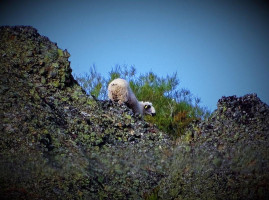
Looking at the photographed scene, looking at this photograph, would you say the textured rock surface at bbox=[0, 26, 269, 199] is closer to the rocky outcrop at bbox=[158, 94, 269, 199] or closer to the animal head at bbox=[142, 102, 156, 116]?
the rocky outcrop at bbox=[158, 94, 269, 199]

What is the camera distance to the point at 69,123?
12.3 ft

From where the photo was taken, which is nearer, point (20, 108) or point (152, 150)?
point (20, 108)

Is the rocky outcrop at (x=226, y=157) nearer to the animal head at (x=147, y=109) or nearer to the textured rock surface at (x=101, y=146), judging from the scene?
the textured rock surface at (x=101, y=146)

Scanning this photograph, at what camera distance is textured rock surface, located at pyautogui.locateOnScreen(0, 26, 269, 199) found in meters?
2.74

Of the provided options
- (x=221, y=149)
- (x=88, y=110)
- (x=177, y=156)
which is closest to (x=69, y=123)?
(x=88, y=110)

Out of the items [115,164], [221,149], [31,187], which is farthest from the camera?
[115,164]

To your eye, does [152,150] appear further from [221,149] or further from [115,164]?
[221,149]

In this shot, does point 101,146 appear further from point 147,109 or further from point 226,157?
point 147,109

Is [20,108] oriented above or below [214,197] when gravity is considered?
above

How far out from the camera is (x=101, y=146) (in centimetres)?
360

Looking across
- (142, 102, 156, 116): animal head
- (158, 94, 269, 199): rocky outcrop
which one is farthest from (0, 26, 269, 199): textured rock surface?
(142, 102, 156, 116): animal head

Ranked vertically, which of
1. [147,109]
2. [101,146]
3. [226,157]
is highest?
[147,109]

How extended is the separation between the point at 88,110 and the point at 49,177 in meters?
1.51

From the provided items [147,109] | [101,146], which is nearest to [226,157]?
[101,146]
